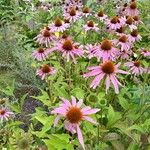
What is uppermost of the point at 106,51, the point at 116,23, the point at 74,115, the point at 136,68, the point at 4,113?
the point at 74,115

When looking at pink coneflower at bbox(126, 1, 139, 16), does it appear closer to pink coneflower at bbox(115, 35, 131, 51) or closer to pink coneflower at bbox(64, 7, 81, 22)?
pink coneflower at bbox(64, 7, 81, 22)

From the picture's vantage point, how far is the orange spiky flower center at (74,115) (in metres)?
1.41

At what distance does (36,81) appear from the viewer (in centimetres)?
301

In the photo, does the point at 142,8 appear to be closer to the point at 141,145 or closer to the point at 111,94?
the point at 111,94

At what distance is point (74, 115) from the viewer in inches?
55.7

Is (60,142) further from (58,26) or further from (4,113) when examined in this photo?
(58,26)

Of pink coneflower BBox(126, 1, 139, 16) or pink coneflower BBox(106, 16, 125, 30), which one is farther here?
pink coneflower BBox(126, 1, 139, 16)

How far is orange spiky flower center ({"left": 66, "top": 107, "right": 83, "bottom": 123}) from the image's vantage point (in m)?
1.41

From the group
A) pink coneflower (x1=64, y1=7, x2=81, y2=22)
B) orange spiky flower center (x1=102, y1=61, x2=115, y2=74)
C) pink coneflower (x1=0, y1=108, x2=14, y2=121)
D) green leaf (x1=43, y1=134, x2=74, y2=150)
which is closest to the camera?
orange spiky flower center (x1=102, y1=61, x2=115, y2=74)

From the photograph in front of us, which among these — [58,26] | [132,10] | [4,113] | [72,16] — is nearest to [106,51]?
[4,113]

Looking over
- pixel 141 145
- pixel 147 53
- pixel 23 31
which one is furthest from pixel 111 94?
pixel 23 31

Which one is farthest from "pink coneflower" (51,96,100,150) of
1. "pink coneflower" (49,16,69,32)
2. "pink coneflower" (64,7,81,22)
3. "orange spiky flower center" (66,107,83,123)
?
"pink coneflower" (64,7,81,22)

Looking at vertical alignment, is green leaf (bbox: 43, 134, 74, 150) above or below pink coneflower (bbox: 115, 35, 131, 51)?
below

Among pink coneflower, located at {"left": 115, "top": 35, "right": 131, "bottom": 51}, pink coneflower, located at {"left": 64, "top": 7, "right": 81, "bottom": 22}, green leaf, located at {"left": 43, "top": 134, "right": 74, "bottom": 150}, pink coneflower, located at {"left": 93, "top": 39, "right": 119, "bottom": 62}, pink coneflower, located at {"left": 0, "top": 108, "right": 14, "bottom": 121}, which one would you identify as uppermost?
pink coneflower, located at {"left": 93, "top": 39, "right": 119, "bottom": 62}
